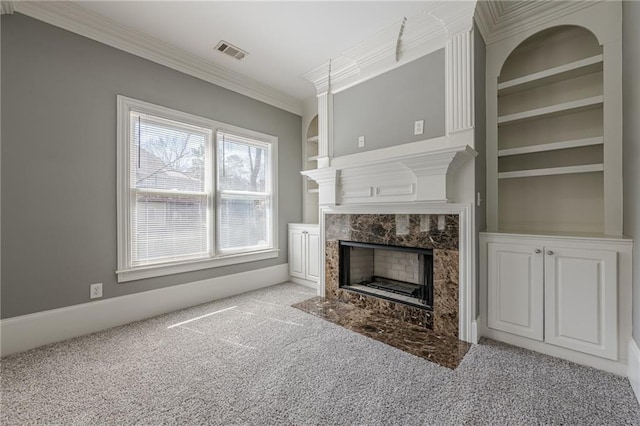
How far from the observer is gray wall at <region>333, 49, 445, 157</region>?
2.49 metres

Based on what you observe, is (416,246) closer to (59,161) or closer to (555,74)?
(555,74)

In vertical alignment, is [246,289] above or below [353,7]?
below

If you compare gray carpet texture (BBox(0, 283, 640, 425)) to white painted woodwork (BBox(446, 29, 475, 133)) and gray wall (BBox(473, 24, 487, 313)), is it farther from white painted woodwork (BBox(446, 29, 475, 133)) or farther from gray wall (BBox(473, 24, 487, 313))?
white painted woodwork (BBox(446, 29, 475, 133))

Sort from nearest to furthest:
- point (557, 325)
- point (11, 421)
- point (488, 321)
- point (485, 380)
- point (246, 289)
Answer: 1. point (11, 421)
2. point (485, 380)
3. point (557, 325)
4. point (488, 321)
5. point (246, 289)

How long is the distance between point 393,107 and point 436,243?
57.5 inches

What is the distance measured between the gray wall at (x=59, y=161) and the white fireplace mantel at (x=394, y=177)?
2122mm

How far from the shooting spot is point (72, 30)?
233 cm

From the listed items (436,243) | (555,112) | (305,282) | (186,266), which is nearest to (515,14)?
(555,112)

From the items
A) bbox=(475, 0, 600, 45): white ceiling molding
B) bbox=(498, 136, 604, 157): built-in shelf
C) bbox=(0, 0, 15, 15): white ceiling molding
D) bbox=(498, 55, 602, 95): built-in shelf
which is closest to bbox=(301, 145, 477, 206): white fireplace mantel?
bbox=(498, 136, 604, 157): built-in shelf

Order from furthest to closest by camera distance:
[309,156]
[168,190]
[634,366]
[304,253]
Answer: [309,156], [304,253], [168,190], [634,366]

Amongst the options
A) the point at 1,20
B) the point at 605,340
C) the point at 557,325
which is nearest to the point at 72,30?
the point at 1,20

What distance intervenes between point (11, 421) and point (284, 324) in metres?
1.75

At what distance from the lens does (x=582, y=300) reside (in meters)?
1.90

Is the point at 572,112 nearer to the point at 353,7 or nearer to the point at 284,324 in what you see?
the point at 353,7
